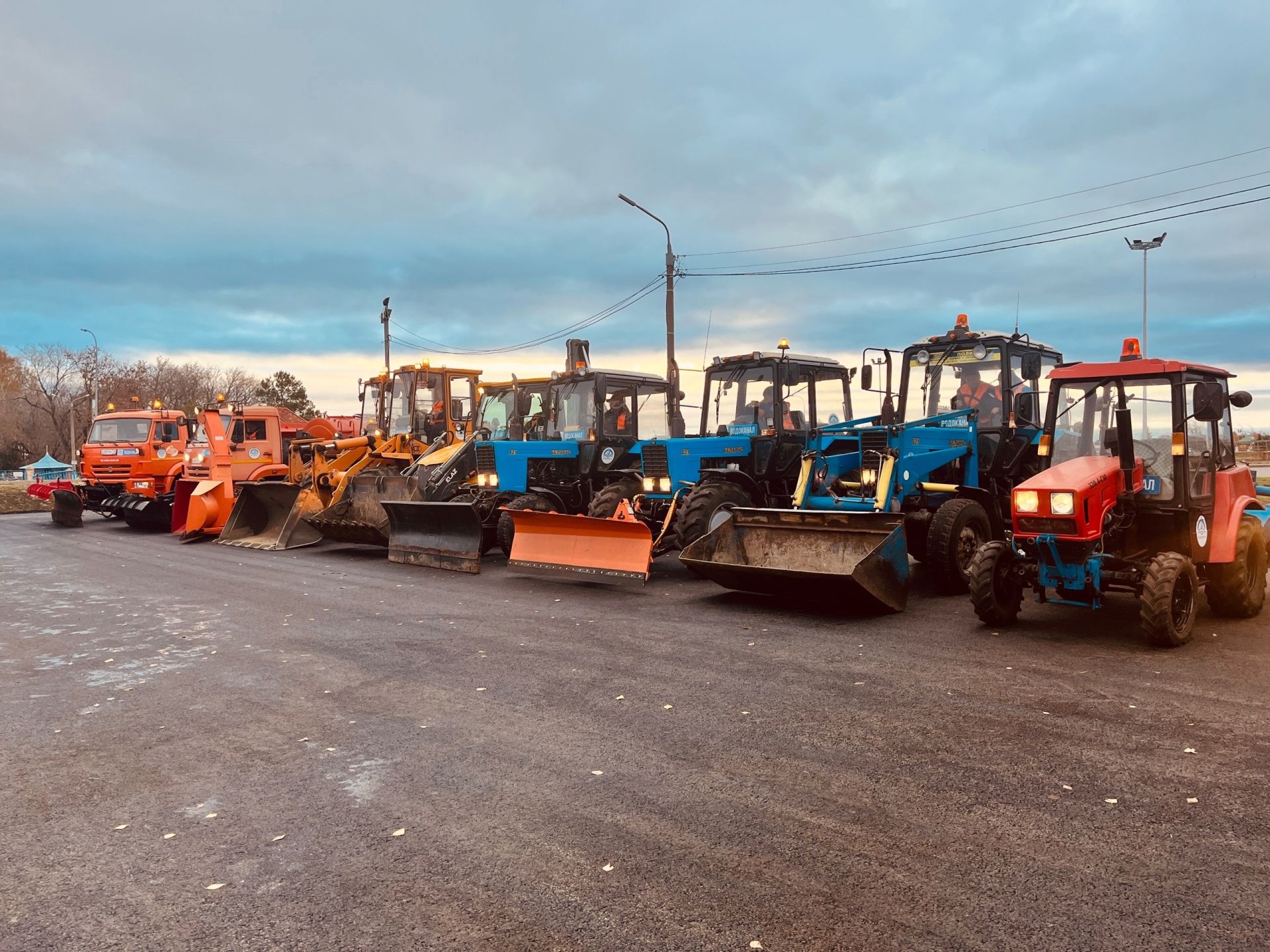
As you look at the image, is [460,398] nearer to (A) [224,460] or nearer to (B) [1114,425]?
(A) [224,460]

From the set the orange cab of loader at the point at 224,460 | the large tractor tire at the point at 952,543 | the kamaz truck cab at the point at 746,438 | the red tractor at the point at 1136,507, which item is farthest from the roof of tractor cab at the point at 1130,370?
the orange cab of loader at the point at 224,460

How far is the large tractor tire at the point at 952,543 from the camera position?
9.30 metres

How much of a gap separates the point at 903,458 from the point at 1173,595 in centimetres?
326

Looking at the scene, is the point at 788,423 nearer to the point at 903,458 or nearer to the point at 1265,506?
the point at 903,458

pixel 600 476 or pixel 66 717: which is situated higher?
pixel 600 476

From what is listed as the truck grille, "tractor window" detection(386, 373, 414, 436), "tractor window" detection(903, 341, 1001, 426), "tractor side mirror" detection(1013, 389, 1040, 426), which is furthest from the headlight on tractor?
"tractor window" detection(386, 373, 414, 436)

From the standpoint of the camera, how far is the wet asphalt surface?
3.09 m

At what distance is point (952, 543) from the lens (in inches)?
366

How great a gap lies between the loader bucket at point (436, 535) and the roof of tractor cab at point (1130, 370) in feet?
24.4

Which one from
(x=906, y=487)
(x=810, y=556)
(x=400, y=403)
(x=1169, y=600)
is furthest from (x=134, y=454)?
(x=1169, y=600)

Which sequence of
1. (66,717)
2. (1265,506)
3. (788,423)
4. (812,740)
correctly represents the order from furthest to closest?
(788,423) < (1265,506) < (66,717) < (812,740)

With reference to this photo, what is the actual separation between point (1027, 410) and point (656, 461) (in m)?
4.53

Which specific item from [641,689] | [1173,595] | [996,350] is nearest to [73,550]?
[641,689]

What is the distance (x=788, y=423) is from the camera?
12.0 m
